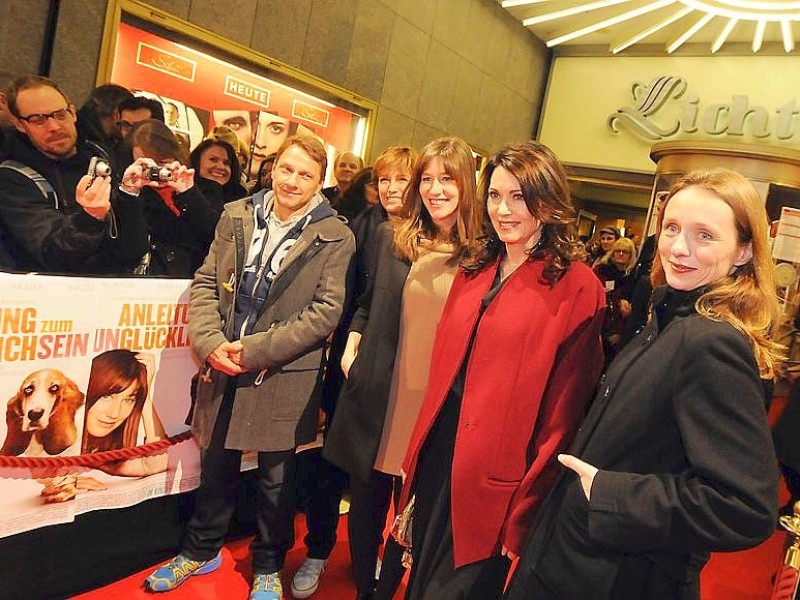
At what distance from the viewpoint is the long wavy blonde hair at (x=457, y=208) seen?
2033 mm

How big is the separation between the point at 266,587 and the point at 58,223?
152cm

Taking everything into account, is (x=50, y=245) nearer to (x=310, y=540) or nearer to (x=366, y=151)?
(x=310, y=540)

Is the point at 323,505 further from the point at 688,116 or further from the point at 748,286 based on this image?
the point at 688,116

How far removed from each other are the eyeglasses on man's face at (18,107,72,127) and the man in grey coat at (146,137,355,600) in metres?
0.65

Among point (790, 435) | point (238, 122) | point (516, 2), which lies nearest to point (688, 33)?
point (516, 2)

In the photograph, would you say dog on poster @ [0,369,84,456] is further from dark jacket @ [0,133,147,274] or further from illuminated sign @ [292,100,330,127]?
illuminated sign @ [292,100,330,127]

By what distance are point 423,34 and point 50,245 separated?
18.9 ft

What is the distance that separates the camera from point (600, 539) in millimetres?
1139

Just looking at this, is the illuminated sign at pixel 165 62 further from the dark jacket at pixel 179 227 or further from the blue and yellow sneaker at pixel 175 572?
the blue and yellow sneaker at pixel 175 572

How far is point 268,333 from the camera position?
2.12 m

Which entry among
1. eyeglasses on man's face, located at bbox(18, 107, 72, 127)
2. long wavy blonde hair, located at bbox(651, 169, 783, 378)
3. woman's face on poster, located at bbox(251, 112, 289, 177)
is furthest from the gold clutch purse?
woman's face on poster, located at bbox(251, 112, 289, 177)

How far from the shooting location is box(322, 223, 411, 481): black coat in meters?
2.05

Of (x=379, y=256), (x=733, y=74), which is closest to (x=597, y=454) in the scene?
(x=379, y=256)

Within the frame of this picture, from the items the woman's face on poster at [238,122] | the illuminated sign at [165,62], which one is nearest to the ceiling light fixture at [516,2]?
the woman's face on poster at [238,122]
